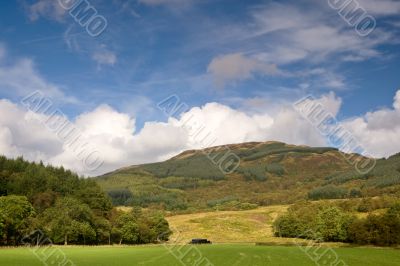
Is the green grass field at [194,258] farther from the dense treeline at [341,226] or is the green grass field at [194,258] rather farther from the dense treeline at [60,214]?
the dense treeline at [60,214]

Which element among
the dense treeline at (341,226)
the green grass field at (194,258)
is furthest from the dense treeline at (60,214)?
Answer: the dense treeline at (341,226)

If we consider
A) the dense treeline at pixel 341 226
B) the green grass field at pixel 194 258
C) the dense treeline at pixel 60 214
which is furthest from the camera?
the dense treeline at pixel 60 214

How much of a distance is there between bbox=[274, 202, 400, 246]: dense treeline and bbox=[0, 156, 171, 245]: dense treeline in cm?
5199

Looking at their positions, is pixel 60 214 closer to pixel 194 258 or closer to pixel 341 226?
pixel 194 258

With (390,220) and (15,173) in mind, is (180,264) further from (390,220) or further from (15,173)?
(15,173)

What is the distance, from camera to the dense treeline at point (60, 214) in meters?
136

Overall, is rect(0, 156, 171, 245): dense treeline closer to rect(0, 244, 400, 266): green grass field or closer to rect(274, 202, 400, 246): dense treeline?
rect(0, 244, 400, 266): green grass field

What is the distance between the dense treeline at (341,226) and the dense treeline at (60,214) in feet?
171

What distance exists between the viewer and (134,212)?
606ft

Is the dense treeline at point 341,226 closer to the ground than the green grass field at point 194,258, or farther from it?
farther from it

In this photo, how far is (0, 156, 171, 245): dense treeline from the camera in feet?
447

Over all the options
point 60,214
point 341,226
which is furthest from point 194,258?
point 341,226

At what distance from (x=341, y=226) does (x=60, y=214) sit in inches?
3701

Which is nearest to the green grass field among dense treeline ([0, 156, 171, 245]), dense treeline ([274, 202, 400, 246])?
dense treeline ([274, 202, 400, 246])
